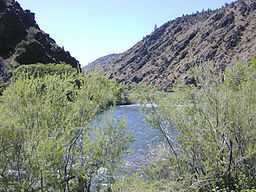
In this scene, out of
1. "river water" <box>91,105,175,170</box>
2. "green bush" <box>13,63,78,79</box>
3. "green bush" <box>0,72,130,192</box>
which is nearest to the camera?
"green bush" <box>0,72,130,192</box>

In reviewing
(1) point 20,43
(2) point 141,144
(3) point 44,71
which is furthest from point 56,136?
(1) point 20,43

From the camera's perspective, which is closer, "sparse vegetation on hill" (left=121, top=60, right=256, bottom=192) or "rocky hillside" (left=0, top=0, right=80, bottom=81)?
"sparse vegetation on hill" (left=121, top=60, right=256, bottom=192)

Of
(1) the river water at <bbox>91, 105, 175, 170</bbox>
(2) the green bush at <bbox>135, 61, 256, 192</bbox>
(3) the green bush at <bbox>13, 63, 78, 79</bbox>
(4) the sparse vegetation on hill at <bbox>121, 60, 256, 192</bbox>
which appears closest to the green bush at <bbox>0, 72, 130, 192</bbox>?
(3) the green bush at <bbox>13, 63, 78, 79</bbox>

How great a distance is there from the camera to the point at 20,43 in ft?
410

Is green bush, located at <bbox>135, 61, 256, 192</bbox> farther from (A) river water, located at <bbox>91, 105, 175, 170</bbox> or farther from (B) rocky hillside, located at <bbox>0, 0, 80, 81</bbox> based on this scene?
(B) rocky hillside, located at <bbox>0, 0, 80, 81</bbox>

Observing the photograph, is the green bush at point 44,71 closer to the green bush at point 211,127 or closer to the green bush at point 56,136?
the green bush at point 56,136

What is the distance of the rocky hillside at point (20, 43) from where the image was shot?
387ft

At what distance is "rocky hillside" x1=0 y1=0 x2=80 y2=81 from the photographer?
118m

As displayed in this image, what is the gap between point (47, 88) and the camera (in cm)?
2452

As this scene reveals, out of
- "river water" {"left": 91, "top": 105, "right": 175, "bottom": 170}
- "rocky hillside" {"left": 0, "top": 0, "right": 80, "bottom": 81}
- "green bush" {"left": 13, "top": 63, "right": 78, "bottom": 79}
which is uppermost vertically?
"rocky hillside" {"left": 0, "top": 0, "right": 80, "bottom": 81}

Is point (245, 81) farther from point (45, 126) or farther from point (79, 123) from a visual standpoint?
point (45, 126)

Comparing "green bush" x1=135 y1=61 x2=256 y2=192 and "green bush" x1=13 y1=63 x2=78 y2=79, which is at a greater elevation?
"green bush" x1=13 y1=63 x2=78 y2=79

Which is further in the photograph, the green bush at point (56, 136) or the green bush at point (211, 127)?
the green bush at point (211, 127)

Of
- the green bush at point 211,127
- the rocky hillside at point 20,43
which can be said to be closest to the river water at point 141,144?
the green bush at point 211,127
